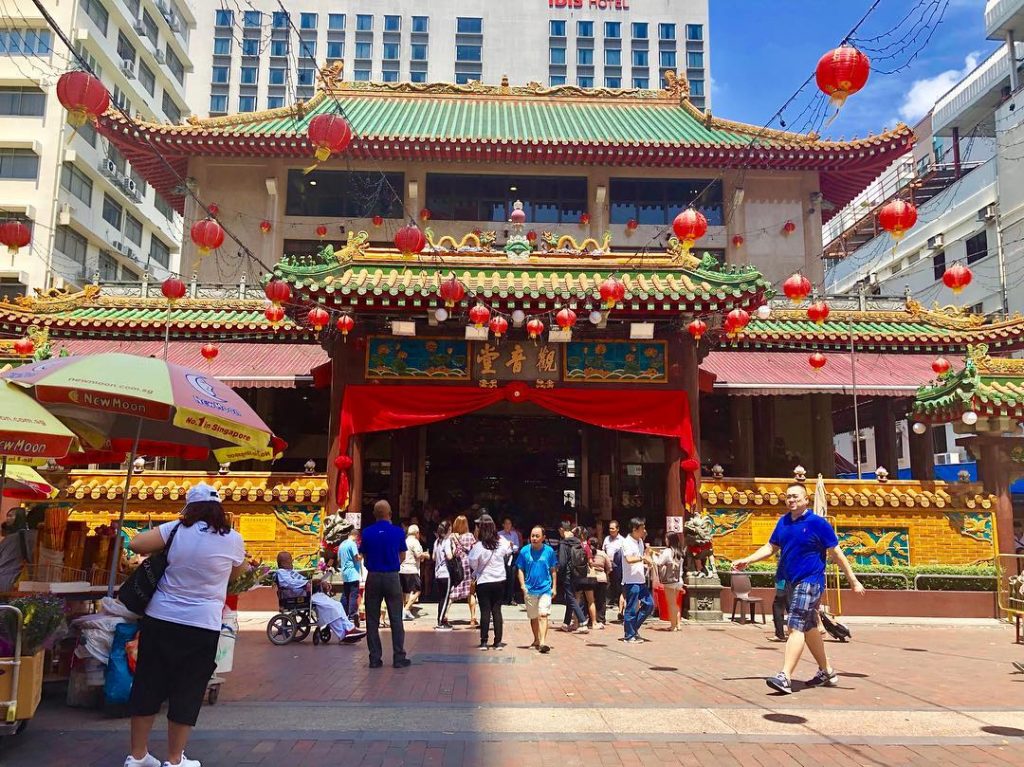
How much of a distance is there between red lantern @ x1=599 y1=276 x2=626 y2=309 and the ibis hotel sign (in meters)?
63.4

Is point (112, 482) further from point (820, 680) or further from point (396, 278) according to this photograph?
point (820, 680)

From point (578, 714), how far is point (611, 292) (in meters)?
7.58

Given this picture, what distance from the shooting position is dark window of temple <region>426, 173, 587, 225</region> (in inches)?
868

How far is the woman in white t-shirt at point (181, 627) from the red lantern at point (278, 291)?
860 cm

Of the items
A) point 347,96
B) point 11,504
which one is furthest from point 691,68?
point 11,504

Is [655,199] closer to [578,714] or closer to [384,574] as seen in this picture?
[384,574]

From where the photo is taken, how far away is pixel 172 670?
15.0ft

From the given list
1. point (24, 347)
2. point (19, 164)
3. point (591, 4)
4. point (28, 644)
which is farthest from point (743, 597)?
point (591, 4)

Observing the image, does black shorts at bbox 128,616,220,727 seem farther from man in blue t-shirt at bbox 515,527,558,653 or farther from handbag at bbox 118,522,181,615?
man in blue t-shirt at bbox 515,527,558,653

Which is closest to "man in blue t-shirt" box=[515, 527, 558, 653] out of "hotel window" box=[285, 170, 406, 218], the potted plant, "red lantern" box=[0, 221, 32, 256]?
the potted plant

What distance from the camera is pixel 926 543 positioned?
13.7 metres

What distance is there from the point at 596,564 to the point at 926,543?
612 cm

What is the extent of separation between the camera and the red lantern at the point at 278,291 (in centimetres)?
1301

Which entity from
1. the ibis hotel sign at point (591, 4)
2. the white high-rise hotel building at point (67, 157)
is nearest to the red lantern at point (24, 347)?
the white high-rise hotel building at point (67, 157)
